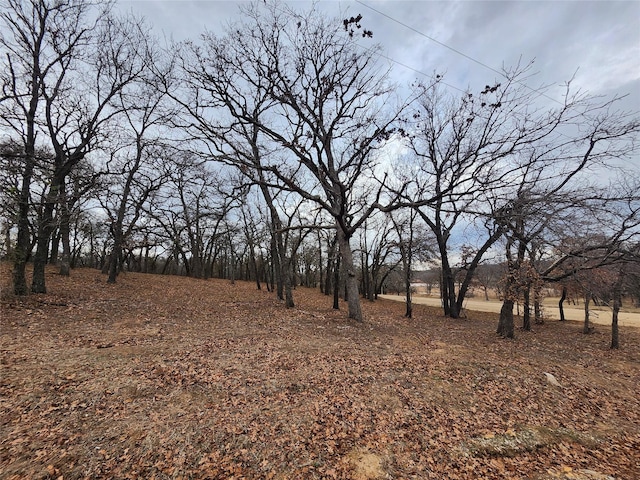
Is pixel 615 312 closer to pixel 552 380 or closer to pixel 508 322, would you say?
pixel 508 322

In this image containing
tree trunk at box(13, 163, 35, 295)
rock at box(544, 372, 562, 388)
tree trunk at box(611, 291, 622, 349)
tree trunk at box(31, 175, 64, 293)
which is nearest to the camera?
rock at box(544, 372, 562, 388)

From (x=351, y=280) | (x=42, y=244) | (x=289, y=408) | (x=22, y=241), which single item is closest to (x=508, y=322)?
(x=351, y=280)

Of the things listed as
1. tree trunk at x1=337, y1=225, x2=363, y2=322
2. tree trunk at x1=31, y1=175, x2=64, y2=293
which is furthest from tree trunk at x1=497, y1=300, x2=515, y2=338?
tree trunk at x1=31, y1=175, x2=64, y2=293

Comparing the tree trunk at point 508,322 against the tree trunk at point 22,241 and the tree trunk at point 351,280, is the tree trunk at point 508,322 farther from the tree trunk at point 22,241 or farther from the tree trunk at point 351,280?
the tree trunk at point 22,241

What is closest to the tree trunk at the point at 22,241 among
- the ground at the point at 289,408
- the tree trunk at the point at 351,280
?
the ground at the point at 289,408

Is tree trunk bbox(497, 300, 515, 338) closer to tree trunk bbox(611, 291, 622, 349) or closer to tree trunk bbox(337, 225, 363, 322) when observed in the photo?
tree trunk bbox(611, 291, 622, 349)

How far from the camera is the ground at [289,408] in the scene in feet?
10.5

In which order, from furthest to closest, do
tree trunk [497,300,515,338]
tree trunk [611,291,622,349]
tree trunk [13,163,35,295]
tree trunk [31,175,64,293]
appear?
tree trunk [497,300,515,338] < tree trunk [611,291,622,349] < tree trunk [31,175,64,293] < tree trunk [13,163,35,295]

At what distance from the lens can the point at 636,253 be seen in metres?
8.78

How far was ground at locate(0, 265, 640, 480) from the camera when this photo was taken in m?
3.21

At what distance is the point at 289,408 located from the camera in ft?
13.9

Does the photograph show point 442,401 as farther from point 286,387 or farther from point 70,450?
point 70,450

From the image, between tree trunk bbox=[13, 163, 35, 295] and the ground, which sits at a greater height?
tree trunk bbox=[13, 163, 35, 295]

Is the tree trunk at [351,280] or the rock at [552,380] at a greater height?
the tree trunk at [351,280]
